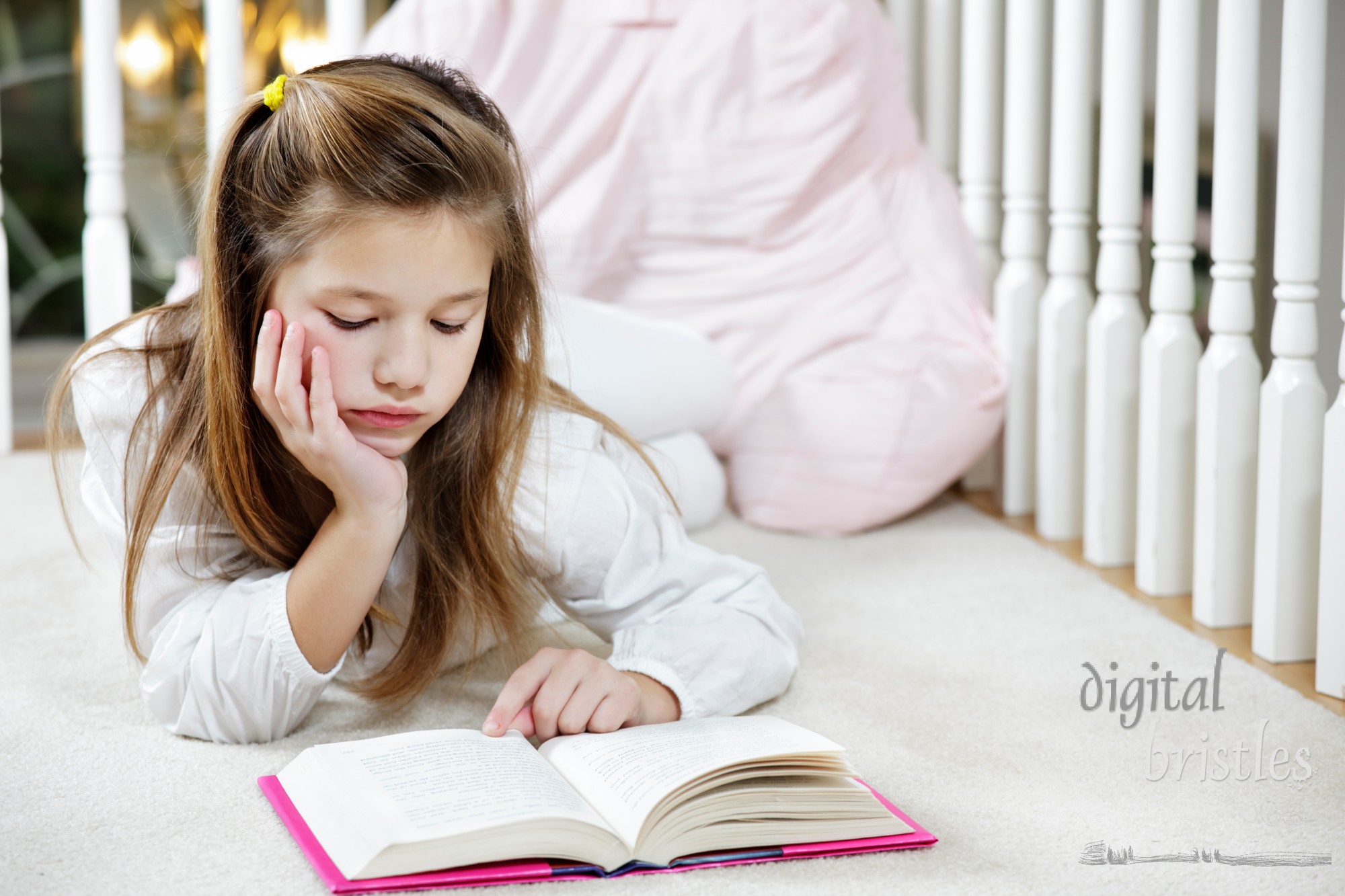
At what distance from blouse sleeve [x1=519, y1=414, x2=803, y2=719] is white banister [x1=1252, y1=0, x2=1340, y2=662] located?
1.38 feet

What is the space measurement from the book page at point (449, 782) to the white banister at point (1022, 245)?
0.99 m

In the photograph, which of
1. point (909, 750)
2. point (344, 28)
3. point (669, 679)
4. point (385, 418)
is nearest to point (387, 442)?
point (385, 418)

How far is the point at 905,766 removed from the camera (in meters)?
0.88

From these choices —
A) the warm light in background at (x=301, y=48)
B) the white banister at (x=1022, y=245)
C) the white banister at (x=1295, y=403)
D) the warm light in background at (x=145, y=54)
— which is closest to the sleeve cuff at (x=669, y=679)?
the white banister at (x=1295, y=403)

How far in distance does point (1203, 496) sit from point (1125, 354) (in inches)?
9.9

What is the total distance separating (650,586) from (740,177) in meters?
0.85

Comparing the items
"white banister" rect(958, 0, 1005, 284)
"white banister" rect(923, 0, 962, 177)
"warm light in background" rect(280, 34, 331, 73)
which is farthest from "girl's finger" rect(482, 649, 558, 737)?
"warm light in background" rect(280, 34, 331, 73)

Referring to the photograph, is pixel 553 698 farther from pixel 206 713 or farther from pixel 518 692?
pixel 206 713

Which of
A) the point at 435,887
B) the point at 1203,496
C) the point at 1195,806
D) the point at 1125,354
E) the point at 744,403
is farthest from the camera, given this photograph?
the point at 744,403

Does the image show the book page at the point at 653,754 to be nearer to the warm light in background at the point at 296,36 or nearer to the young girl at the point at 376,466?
the young girl at the point at 376,466

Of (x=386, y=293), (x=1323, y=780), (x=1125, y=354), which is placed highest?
(x=386, y=293)

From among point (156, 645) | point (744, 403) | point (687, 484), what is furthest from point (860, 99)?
point (156, 645)

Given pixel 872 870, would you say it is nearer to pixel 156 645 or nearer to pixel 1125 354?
pixel 156 645

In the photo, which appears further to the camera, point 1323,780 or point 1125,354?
point 1125,354
